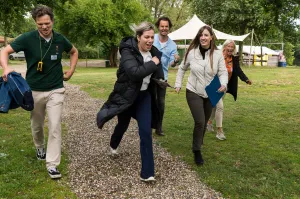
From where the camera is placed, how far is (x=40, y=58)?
460 cm

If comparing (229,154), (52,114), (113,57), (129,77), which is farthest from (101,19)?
(129,77)

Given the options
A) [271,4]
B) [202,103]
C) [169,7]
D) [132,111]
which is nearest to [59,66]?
[132,111]

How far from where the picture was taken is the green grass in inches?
174

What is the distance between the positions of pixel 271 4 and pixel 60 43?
16.5ft

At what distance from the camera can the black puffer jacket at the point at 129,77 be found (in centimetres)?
427

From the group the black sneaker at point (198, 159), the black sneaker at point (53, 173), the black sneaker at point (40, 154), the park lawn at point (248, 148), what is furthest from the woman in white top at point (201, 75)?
the black sneaker at point (40, 154)

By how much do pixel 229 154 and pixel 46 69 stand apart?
11.2 ft

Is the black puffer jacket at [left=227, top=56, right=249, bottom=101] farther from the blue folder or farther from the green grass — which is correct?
the blue folder

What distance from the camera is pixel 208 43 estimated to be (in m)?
5.28

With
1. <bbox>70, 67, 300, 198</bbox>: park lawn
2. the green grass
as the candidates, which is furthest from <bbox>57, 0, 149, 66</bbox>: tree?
the green grass

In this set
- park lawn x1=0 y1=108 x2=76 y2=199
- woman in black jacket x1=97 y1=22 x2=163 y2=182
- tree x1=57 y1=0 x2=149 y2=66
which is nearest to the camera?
park lawn x1=0 y1=108 x2=76 y2=199

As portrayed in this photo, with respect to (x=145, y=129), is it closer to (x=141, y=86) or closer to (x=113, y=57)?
(x=141, y=86)

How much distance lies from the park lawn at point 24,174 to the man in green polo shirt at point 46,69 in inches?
9.3

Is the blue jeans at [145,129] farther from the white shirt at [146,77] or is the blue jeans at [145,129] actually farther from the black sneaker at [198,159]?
the black sneaker at [198,159]
